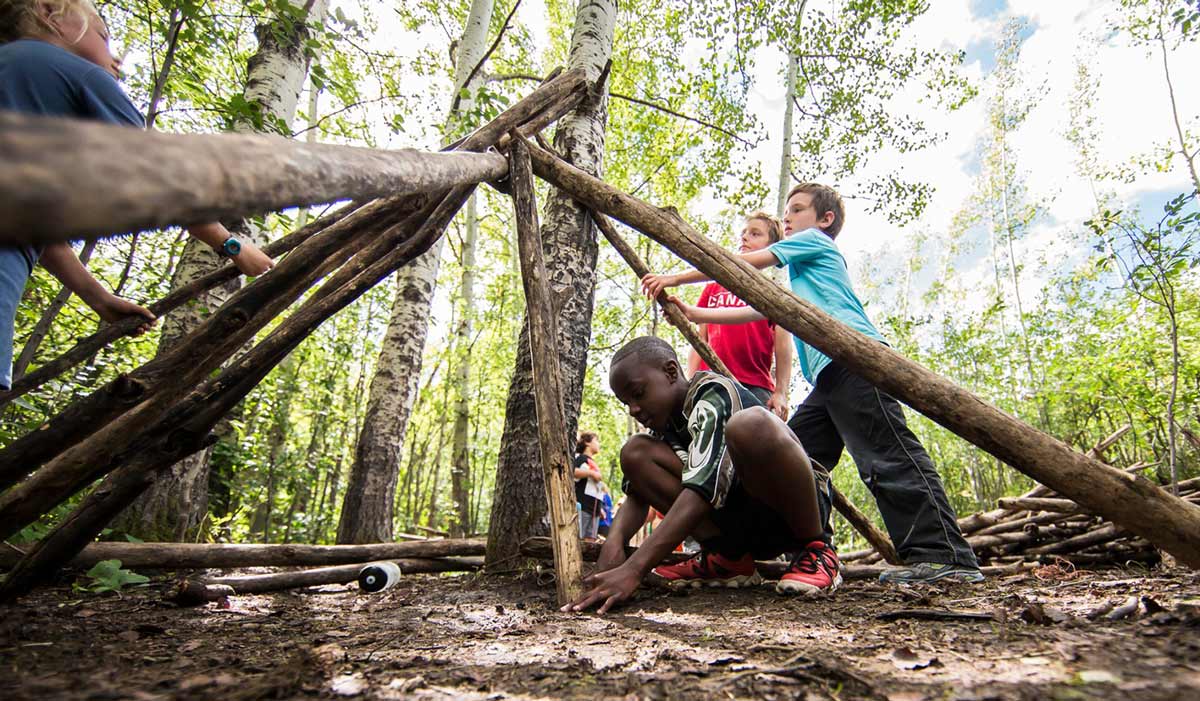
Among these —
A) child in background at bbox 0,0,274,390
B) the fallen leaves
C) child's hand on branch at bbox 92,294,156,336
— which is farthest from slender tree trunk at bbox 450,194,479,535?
the fallen leaves

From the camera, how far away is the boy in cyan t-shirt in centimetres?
245

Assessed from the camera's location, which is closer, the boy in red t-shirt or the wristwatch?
the wristwatch

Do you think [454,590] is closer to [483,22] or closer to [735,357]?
[735,357]

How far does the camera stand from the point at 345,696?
0.95 m

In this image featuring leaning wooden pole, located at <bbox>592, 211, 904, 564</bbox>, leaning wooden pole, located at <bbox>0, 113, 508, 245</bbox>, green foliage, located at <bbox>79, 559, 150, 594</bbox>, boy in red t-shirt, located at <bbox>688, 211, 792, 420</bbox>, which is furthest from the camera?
boy in red t-shirt, located at <bbox>688, 211, 792, 420</bbox>

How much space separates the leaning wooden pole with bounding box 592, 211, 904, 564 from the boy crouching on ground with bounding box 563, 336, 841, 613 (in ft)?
1.95

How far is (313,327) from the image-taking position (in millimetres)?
2252

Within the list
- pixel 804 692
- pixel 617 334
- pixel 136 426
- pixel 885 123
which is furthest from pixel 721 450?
pixel 617 334

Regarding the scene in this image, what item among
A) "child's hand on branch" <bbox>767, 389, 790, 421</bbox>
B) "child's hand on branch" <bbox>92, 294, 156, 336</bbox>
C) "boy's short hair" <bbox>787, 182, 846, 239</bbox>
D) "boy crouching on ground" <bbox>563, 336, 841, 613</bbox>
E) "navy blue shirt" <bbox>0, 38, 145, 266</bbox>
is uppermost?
"boy's short hair" <bbox>787, 182, 846, 239</bbox>

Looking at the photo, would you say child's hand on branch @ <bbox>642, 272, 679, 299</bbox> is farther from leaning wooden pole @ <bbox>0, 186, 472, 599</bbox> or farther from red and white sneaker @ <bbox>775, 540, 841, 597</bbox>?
leaning wooden pole @ <bbox>0, 186, 472, 599</bbox>

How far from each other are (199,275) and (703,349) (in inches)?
130

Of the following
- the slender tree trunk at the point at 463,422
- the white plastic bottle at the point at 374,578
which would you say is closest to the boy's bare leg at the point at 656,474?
the white plastic bottle at the point at 374,578

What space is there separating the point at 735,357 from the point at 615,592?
6.76 ft

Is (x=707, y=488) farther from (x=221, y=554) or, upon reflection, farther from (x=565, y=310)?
(x=221, y=554)
